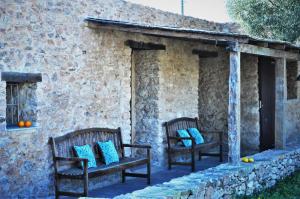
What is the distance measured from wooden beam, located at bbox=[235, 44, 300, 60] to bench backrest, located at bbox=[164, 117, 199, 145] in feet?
7.59

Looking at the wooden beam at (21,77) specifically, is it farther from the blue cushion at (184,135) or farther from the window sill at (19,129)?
the blue cushion at (184,135)

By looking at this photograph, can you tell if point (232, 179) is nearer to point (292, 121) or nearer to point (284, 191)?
point (284, 191)

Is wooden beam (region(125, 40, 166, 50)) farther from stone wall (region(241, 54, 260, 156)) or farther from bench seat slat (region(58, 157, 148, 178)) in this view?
stone wall (region(241, 54, 260, 156))

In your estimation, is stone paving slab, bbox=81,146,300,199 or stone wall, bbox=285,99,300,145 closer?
stone paving slab, bbox=81,146,300,199

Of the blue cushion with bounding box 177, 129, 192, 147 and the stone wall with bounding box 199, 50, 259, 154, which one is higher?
the stone wall with bounding box 199, 50, 259, 154

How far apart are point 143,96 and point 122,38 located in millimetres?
1411

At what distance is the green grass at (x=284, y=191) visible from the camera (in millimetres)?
7918

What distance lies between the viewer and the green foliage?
13203 mm

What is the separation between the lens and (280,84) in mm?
9852

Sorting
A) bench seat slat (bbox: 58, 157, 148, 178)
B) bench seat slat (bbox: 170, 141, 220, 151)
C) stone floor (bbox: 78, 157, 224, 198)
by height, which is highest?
bench seat slat (bbox: 170, 141, 220, 151)

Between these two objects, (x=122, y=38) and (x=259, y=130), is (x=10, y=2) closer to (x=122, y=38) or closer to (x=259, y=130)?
(x=122, y=38)

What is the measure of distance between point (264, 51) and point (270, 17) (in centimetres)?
493

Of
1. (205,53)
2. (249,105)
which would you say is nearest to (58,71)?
(205,53)

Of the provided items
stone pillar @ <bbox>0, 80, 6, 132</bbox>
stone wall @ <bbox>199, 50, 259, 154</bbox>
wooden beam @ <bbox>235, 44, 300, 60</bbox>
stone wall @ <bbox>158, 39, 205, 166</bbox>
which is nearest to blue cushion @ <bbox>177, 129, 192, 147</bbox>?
stone wall @ <bbox>158, 39, 205, 166</bbox>
